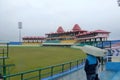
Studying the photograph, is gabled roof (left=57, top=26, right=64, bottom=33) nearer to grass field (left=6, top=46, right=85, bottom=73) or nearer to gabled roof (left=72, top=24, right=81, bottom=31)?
gabled roof (left=72, top=24, right=81, bottom=31)

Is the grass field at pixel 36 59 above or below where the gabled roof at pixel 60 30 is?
below

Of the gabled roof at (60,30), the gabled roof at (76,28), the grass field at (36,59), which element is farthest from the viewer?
the gabled roof at (60,30)

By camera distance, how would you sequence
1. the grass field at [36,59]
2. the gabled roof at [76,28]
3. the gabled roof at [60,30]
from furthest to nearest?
the gabled roof at [60,30], the gabled roof at [76,28], the grass field at [36,59]

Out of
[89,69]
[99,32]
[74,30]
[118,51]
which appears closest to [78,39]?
[74,30]

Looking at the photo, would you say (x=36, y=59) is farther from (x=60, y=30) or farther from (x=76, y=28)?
(x=60, y=30)

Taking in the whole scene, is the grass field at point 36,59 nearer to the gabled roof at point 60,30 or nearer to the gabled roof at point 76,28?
the gabled roof at point 76,28

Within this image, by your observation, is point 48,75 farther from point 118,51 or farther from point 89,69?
point 89,69

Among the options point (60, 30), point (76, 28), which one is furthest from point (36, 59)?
point (60, 30)

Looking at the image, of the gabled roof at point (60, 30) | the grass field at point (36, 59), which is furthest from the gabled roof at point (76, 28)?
the grass field at point (36, 59)

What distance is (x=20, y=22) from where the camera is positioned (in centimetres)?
8369

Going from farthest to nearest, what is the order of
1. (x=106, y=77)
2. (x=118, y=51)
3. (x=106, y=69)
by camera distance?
1. (x=118, y=51)
2. (x=106, y=69)
3. (x=106, y=77)

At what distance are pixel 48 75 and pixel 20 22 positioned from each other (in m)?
73.7

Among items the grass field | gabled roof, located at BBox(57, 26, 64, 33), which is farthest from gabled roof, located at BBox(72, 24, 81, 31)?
the grass field

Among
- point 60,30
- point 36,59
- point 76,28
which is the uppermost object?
point 76,28
